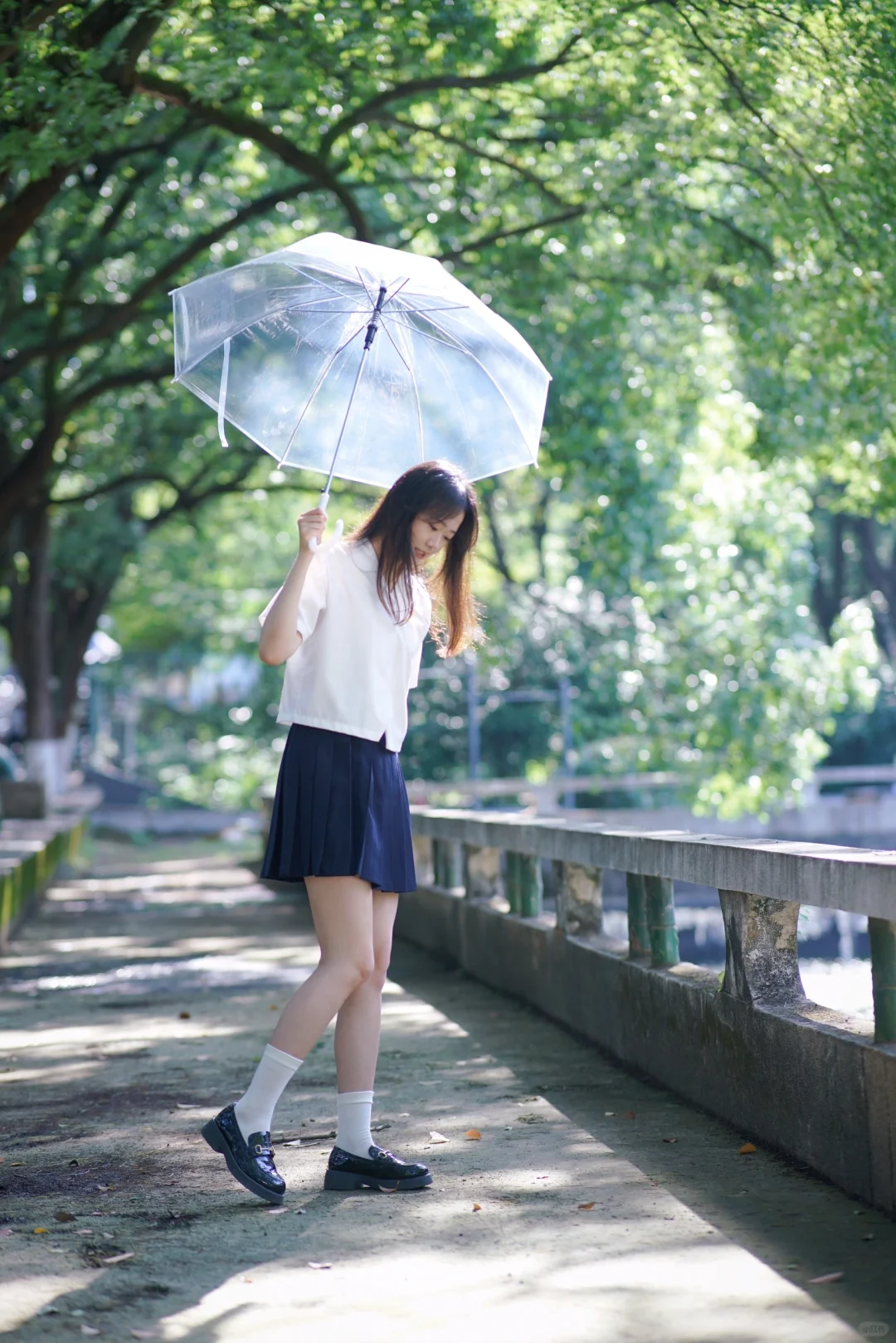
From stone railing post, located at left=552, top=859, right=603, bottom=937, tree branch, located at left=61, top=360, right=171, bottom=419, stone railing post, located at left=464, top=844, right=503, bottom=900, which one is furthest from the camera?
tree branch, located at left=61, top=360, right=171, bottom=419

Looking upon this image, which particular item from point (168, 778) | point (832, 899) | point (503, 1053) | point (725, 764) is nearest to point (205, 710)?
point (168, 778)

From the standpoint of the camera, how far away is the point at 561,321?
1415 centimetres

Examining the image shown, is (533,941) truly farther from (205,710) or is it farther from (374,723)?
(205,710)

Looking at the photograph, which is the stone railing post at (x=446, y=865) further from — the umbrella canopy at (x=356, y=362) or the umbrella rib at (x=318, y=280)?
the umbrella rib at (x=318, y=280)

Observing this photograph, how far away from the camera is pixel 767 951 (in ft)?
16.5

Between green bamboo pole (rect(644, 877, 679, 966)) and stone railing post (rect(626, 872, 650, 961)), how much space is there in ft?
0.16

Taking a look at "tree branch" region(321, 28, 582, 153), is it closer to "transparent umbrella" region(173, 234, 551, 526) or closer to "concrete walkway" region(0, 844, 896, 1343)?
"transparent umbrella" region(173, 234, 551, 526)

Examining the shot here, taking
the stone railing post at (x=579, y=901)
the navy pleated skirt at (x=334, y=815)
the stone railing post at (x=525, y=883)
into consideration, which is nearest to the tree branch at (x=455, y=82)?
the stone railing post at (x=525, y=883)

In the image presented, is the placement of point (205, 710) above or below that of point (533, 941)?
above

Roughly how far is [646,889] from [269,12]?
6.66 meters

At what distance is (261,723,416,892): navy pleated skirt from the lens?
443cm

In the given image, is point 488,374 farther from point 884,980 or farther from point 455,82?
point 455,82

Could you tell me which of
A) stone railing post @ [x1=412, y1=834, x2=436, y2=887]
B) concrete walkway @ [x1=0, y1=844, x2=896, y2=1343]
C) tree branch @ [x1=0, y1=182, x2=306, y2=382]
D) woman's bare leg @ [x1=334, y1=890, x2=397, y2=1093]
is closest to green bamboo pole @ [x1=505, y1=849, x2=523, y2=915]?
concrete walkway @ [x1=0, y1=844, x2=896, y2=1343]

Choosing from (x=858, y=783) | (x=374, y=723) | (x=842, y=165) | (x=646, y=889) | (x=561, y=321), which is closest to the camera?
(x=374, y=723)
